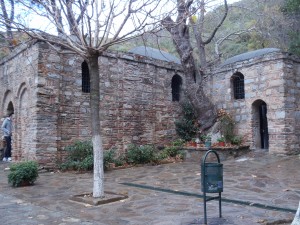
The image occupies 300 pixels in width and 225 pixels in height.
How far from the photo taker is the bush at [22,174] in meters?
7.54

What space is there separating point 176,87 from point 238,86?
263 centimetres

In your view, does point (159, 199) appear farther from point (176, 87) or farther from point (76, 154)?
point (176, 87)

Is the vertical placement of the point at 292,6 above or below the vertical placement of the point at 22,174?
above

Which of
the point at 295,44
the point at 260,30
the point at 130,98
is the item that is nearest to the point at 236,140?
the point at 130,98

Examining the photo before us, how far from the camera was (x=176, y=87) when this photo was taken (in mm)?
14492

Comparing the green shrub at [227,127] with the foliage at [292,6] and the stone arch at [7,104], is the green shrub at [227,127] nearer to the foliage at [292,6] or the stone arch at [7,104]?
the foliage at [292,6]

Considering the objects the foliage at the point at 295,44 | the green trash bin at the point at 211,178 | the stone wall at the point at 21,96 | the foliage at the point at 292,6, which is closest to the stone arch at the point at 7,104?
the stone wall at the point at 21,96

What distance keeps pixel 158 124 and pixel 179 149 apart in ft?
4.40

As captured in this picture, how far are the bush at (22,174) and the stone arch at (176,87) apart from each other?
7875mm

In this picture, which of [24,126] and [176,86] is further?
[176,86]

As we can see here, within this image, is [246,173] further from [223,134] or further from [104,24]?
[104,24]

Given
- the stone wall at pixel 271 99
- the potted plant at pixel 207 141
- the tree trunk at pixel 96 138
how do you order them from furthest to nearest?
the potted plant at pixel 207 141 → the stone wall at pixel 271 99 → the tree trunk at pixel 96 138

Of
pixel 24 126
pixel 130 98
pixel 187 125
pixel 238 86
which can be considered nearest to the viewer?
pixel 24 126

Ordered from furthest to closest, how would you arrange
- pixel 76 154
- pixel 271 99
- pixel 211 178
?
1. pixel 271 99
2. pixel 76 154
3. pixel 211 178
